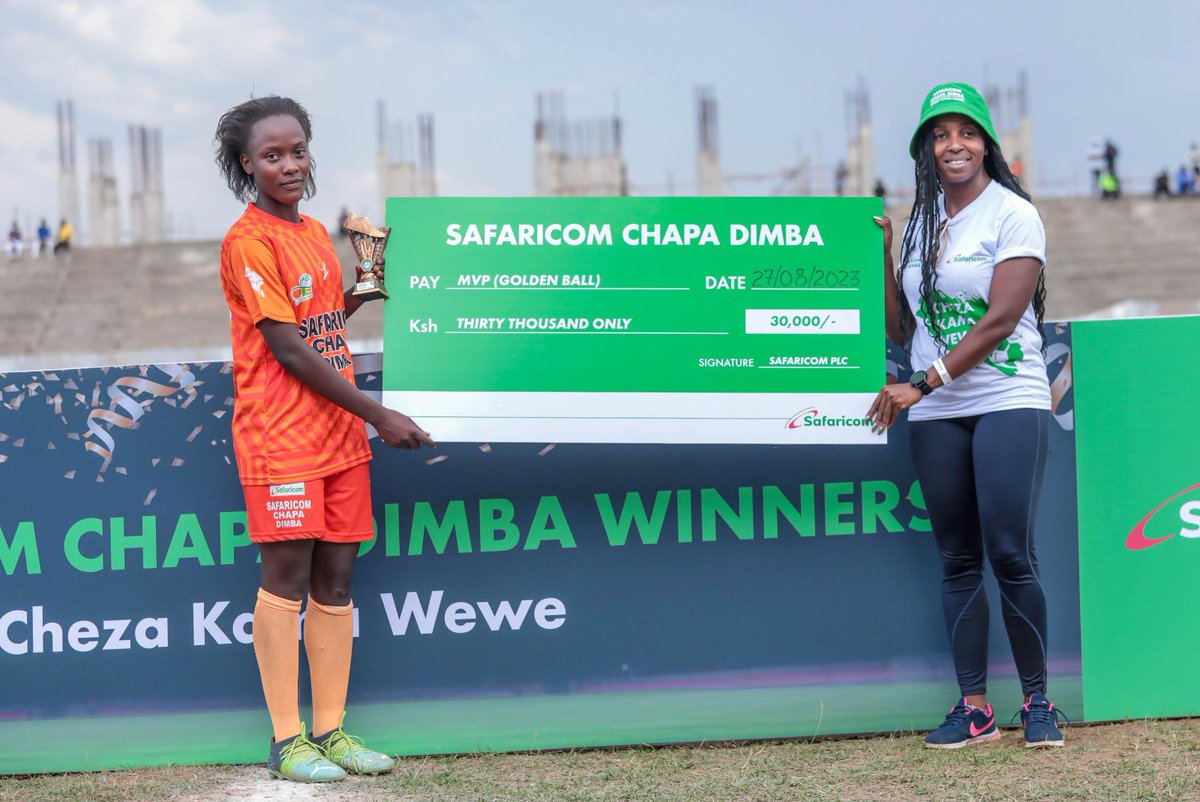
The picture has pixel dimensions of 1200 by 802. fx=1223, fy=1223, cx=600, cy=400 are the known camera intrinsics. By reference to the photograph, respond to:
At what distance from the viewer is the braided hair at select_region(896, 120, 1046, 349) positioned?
130 inches

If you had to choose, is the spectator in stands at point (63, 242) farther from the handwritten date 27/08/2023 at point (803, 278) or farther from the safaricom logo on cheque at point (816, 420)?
the safaricom logo on cheque at point (816, 420)

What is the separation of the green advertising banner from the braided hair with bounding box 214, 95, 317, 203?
7.75 feet

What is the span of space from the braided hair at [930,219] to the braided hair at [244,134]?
1662 mm

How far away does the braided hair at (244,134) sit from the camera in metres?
3.20

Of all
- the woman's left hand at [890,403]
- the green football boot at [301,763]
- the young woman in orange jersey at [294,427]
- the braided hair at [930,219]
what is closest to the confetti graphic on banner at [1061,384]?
the braided hair at [930,219]

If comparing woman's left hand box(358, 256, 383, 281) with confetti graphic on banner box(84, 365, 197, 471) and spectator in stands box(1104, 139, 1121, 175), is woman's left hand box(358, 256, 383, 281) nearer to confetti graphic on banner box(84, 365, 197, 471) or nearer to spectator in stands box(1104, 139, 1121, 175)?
confetti graphic on banner box(84, 365, 197, 471)

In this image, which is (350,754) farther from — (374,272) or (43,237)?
(43,237)

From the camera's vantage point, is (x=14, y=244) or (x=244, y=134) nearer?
(x=244, y=134)

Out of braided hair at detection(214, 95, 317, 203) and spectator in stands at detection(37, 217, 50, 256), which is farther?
spectator in stands at detection(37, 217, 50, 256)

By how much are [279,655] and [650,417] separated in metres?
1.19

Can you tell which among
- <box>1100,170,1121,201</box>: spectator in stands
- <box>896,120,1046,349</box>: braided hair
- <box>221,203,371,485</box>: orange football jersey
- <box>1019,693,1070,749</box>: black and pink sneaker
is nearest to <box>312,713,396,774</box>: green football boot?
<box>221,203,371,485</box>: orange football jersey

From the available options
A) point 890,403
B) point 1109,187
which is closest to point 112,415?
point 890,403

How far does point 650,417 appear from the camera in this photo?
3424 millimetres

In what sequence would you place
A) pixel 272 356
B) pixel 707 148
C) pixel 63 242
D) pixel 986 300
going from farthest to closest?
pixel 707 148 < pixel 63 242 < pixel 986 300 < pixel 272 356
